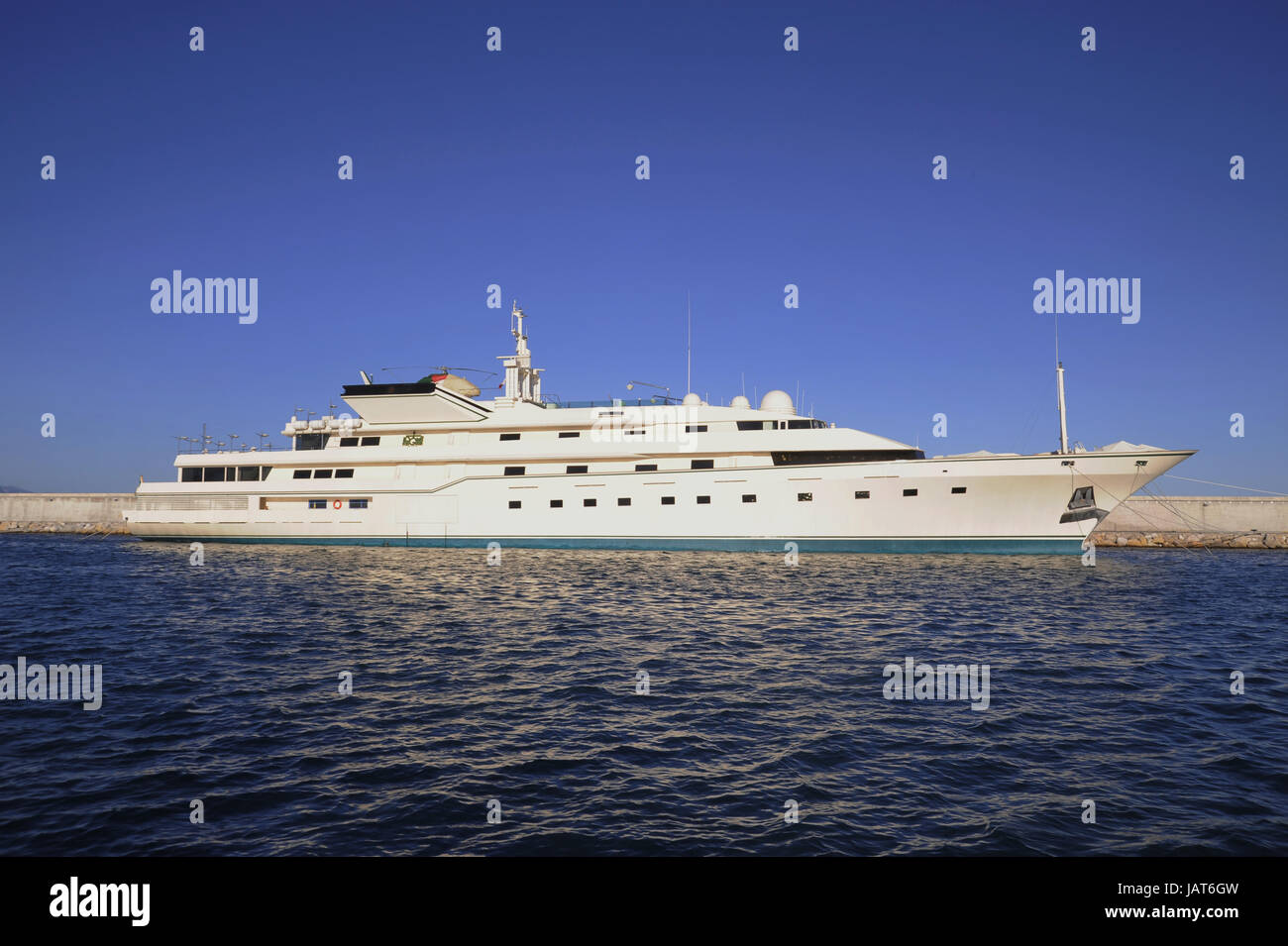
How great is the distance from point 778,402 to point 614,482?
8936 mm

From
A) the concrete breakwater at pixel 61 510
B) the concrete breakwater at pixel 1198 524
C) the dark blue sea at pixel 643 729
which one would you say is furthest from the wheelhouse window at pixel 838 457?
the concrete breakwater at pixel 61 510

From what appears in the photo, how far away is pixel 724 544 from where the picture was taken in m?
30.9

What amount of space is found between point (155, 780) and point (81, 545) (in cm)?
4270

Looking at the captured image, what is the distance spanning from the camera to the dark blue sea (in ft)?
20.4

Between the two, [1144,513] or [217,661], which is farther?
[1144,513]

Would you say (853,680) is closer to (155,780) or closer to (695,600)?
(695,600)

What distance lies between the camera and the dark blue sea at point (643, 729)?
20.4ft

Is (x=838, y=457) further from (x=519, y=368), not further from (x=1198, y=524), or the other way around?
(x=1198, y=524)

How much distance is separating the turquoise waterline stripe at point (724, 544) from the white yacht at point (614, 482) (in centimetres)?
7

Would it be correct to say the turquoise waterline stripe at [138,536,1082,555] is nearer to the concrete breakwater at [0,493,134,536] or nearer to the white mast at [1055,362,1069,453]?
the white mast at [1055,362,1069,453]
